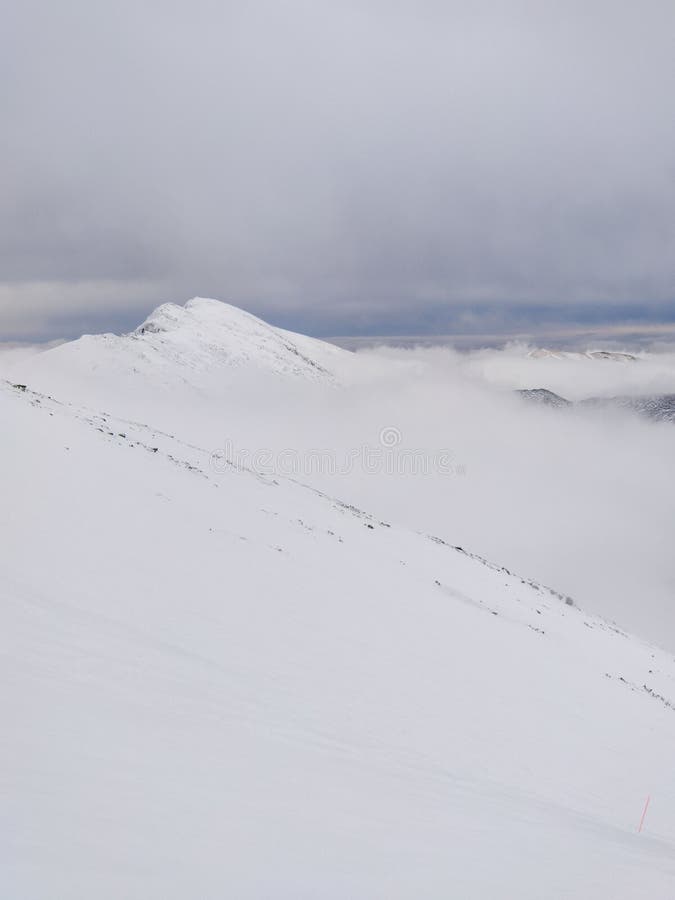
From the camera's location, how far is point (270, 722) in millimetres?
9266

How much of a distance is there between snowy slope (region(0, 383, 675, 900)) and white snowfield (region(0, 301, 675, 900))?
5cm

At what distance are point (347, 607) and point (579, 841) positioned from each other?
30.9 feet

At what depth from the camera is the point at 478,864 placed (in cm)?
727

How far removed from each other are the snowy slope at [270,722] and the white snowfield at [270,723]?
0.15ft

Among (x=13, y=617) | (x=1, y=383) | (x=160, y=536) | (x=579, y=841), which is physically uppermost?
(x=1, y=383)

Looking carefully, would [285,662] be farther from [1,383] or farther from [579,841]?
[1,383]

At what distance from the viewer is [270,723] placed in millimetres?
9227

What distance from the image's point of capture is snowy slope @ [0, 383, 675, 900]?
581 centimetres

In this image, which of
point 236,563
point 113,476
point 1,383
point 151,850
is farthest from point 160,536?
point 1,383

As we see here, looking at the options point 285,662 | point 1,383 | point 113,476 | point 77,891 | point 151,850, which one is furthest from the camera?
point 1,383

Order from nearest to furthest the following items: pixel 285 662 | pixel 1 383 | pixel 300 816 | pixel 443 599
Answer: pixel 300 816 → pixel 285 662 → pixel 443 599 → pixel 1 383

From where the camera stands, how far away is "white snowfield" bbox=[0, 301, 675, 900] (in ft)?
19.0

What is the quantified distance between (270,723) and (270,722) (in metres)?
0.04

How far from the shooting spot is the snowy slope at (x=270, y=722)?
5812mm
